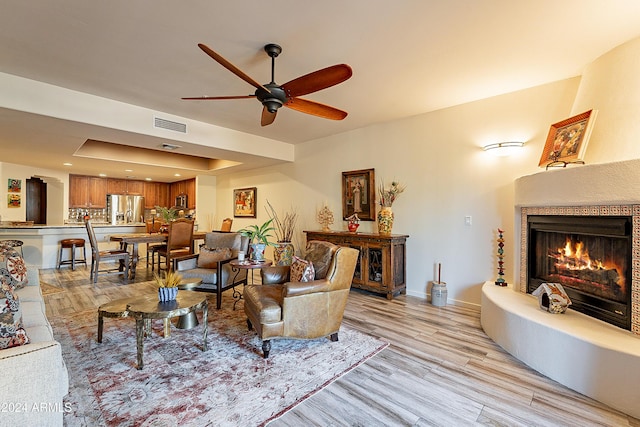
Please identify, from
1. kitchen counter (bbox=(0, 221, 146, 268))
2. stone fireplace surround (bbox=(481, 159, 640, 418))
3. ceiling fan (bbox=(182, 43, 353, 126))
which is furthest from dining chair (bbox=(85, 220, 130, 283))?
stone fireplace surround (bbox=(481, 159, 640, 418))

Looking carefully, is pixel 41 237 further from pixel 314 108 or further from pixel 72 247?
pixel 314 108

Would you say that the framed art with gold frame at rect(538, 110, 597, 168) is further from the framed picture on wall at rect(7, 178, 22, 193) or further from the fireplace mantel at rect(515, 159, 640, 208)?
the framed picture on wall at rect(7, 178, 22, 193)

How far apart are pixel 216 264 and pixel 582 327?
4058 millimetres

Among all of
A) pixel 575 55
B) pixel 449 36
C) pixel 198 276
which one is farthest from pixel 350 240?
pixel 575 55

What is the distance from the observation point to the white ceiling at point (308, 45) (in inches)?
82.5

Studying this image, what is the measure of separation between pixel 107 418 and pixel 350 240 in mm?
3488

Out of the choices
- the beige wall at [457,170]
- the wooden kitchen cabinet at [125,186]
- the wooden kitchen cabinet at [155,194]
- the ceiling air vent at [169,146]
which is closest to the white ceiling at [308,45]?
the beige wall at [457,170]

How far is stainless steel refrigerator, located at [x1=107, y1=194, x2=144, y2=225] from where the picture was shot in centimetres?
888

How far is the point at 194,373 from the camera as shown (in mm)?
2324

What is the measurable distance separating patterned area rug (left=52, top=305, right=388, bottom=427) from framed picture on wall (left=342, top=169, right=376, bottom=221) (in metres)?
2.30

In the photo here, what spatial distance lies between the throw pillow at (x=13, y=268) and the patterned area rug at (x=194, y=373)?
0.61m

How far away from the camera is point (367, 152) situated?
5.01 metres

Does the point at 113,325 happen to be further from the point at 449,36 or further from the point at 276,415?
the point at 449,36

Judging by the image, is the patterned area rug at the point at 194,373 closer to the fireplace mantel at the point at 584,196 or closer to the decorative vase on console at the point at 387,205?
the decorative vase on console at the point at 387,205
